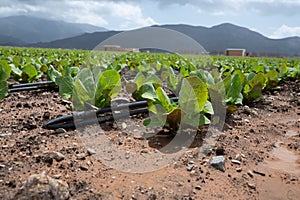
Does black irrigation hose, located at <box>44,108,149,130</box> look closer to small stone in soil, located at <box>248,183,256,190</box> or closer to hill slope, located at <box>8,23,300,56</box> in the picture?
small stone in soil, located at <box>248,183,256,190</box>

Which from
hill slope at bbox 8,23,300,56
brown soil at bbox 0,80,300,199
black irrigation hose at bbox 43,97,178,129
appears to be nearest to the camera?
brown soil at bbox 0,80,300,199

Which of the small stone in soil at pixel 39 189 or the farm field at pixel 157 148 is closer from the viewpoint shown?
the small stone in soil at pixel 39 189

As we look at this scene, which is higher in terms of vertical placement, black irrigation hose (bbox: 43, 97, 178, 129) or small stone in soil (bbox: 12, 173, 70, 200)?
black irrigation hose (bbox: 43, 97, 178, 129)

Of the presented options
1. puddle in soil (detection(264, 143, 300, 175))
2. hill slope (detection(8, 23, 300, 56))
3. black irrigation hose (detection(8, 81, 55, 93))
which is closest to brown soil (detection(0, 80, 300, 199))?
puddle in soil (detection(264, 143, 300, 175))

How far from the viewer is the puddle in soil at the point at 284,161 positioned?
156cm

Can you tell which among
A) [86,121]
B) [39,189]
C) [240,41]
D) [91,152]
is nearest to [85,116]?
[86,121]

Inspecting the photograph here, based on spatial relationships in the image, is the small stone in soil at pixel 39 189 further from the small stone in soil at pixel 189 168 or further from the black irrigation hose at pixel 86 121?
the black irrigation hose at pixel 86 121

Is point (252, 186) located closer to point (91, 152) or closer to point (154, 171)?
point (154, 171)

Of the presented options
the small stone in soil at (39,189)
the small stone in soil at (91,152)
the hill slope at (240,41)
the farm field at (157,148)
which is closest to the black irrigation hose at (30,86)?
the farm field at (157,148)

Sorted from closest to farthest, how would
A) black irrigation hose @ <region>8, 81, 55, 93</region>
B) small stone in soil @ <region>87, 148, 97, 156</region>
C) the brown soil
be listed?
the brown soil < small stone in soil @ <region>87, 148, 97, 156</region> < black irrigation hose @ <region>8, 81, 55, 93</region>

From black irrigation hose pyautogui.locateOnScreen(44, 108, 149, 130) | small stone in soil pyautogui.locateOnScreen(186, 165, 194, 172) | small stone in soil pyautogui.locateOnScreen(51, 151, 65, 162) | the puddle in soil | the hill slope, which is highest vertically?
the hill slope

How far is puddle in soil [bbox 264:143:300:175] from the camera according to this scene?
156 cm

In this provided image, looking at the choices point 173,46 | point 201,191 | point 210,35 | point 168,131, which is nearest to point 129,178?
point 201,191

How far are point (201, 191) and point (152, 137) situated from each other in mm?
610
